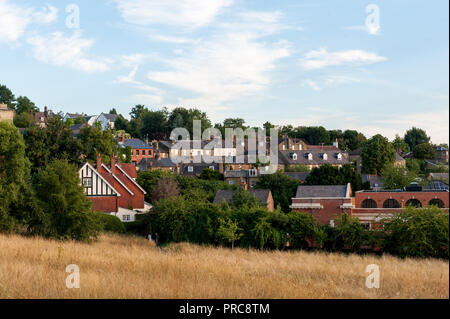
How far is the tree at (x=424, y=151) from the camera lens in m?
68.8

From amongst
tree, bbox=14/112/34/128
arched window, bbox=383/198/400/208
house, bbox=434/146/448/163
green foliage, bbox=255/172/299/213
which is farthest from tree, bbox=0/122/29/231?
house, bbox=434/146/448/163

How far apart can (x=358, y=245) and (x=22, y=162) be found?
19631 mm

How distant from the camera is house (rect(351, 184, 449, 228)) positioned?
33.4 m

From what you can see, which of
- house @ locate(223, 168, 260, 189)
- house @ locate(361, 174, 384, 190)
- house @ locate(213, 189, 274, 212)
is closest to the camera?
house @ locate(213, 189, 274, 212)

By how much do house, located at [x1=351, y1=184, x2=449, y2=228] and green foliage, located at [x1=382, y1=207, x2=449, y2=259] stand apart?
10.4 meters

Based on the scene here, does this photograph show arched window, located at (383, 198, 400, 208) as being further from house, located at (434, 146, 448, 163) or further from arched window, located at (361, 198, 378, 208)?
house, located at (434, 146, 448, 163)

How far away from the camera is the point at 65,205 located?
25.1 metres

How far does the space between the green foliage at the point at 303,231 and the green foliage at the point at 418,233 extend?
424cm

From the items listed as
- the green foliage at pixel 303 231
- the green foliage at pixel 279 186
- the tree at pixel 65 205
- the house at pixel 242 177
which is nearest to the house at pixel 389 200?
the green foliage at pixel 303 231

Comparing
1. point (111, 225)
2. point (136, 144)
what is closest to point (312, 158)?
point (136, 144)

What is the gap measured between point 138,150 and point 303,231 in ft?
241

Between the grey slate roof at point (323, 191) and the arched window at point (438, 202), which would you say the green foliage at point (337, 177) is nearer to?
the grey slate roof at point (323, 191)
